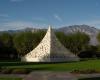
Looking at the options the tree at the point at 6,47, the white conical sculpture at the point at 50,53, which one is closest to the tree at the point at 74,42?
the tree at the point at 6,47

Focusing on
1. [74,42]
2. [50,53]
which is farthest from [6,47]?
[50,53]

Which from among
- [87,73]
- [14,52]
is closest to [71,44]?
[14,52]

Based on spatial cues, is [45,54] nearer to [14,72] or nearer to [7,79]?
[14,72]

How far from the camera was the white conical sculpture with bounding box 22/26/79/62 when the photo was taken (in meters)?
79.8

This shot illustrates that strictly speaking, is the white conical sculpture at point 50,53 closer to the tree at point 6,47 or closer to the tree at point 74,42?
the tree at point 6,47

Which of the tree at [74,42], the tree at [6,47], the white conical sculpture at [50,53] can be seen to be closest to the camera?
the white conical sculpture at [50,53]

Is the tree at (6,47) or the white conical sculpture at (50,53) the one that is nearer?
the white conical sculpture at (50,53)

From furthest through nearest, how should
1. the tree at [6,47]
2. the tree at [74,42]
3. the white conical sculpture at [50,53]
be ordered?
the tree at [74,42], the tree at [6,47], the white conical sculpture at [50,53]

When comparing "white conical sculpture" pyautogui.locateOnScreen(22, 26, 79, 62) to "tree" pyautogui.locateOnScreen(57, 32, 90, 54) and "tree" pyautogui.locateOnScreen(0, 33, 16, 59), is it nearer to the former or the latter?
"tree" pyautogui.locateOnScreen(0, 33, 16, 59)

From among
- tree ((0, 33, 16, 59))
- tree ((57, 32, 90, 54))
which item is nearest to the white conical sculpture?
tree ((0, 33, 16, 59))

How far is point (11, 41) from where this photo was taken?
148000 millimetres

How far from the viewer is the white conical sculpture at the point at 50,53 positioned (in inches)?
3140

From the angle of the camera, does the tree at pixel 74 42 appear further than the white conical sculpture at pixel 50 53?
Yes

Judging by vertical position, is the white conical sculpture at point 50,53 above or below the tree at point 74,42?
below
